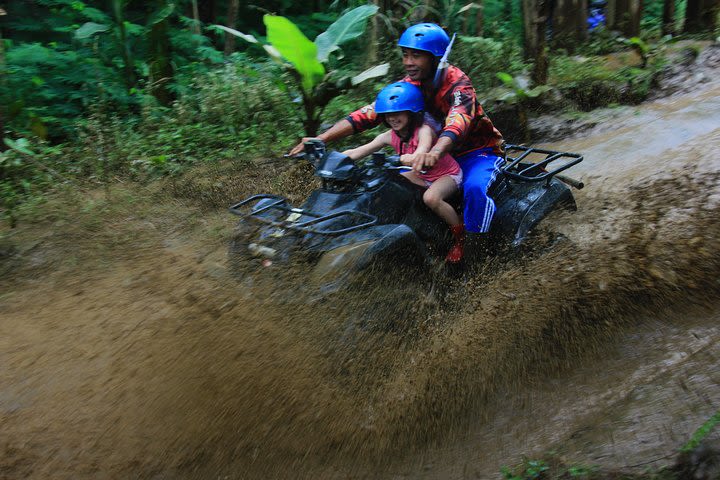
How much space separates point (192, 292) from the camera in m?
4.14

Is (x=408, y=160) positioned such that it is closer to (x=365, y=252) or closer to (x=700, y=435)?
(x=365, y=252)

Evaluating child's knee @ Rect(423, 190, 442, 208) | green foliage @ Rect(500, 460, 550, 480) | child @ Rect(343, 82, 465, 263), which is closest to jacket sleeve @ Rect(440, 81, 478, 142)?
child @ Rect(343, 82, 465, 263)

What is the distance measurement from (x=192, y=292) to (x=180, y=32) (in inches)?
297

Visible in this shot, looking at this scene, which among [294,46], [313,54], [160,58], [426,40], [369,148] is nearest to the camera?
[426,40]

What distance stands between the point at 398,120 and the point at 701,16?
926 cm

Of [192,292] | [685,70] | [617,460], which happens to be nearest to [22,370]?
[192,292]

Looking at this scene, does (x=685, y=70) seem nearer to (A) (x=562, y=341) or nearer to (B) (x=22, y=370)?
(A) (x=562, y=341)

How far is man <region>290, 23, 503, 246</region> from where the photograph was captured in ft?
14.1

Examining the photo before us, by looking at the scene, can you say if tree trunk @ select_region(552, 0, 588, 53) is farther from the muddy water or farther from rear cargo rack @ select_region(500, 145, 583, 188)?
the muddy water

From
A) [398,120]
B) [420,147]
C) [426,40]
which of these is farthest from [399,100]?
[426,40]

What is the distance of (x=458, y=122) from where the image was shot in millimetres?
4258

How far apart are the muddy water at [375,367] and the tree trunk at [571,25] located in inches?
299

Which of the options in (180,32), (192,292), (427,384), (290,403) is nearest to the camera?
(290,403)

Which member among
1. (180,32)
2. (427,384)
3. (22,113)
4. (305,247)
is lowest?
(427,384)
